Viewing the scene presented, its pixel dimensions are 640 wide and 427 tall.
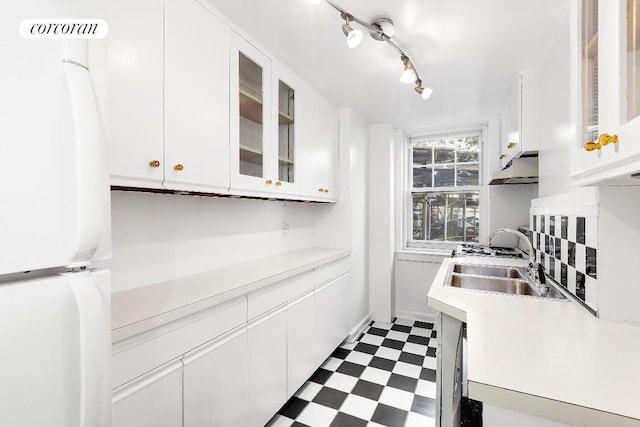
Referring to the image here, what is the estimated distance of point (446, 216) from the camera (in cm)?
357

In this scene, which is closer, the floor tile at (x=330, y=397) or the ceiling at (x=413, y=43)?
the ceiling at (x=413, y=43)

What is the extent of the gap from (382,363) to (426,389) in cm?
43

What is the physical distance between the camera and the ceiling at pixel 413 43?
143 centimetres

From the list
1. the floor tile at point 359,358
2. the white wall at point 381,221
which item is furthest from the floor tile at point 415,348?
the white wall at point 381,221

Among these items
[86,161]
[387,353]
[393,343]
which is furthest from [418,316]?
[86,161]

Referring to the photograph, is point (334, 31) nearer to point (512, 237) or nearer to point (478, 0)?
point (478, 0)

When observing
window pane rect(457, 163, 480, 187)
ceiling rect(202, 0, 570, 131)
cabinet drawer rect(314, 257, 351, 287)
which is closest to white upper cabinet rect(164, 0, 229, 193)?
ceiling rect(202, 0, 570, 131)

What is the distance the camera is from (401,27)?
62.0 inches

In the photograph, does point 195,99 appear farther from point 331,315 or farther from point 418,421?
point 418,421

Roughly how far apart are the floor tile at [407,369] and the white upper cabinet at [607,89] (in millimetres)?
1832

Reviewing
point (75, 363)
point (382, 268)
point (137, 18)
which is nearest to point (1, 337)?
point (75, 363)

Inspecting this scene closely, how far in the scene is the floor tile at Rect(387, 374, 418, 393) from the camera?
6.80 feet

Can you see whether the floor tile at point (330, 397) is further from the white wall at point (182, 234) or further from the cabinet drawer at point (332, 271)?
the white wall at point (182, 234)

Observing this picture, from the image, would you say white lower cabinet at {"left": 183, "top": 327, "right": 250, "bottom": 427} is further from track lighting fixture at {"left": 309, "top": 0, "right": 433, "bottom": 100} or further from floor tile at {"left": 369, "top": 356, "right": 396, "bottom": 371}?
track lighting fixture at {"left": 309, "top": 0, "right": 433, "bottom": 100}
